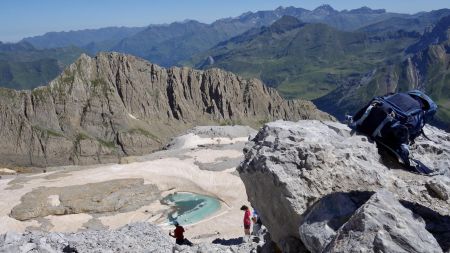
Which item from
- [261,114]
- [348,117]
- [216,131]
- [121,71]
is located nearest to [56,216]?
[348,117]

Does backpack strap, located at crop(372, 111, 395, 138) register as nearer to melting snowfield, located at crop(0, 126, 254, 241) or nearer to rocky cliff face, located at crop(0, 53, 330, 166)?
melting snowfield, located at crop(0, 126, 254, 241)

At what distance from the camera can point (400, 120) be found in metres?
14.5

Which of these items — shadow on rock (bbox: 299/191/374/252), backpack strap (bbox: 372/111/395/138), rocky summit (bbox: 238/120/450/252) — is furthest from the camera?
backpack strap (bbox: 372/111/395/138)

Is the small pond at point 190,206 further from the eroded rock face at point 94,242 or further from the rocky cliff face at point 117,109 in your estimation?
the rocky cliff face at point 117,109

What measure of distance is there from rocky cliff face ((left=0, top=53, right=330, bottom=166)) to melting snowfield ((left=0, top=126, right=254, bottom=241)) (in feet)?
220

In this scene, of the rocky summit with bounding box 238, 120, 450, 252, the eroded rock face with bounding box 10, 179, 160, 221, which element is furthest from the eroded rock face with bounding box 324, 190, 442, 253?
the eroded rock face with bounding box 10, 179, 160, 221

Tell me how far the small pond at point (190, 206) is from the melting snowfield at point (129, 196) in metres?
0.10

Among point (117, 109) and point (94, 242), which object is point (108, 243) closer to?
point (94, 242)

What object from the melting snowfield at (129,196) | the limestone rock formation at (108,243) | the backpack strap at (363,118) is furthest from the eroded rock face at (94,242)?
the melting snowfield at (129,196)

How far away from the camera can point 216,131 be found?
10831cm

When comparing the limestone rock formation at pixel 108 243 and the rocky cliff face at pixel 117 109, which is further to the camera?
the rocky cliff face at pixel 117 109

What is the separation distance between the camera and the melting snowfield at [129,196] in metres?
46.2

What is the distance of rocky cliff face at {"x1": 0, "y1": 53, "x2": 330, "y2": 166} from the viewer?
127562 mm

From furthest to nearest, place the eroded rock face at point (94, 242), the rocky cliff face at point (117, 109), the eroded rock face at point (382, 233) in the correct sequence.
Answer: the rocky cliff face at point (117, 109)
the eroded rock face at point (94, 242)
the eroded rock face at point (382, 233)
